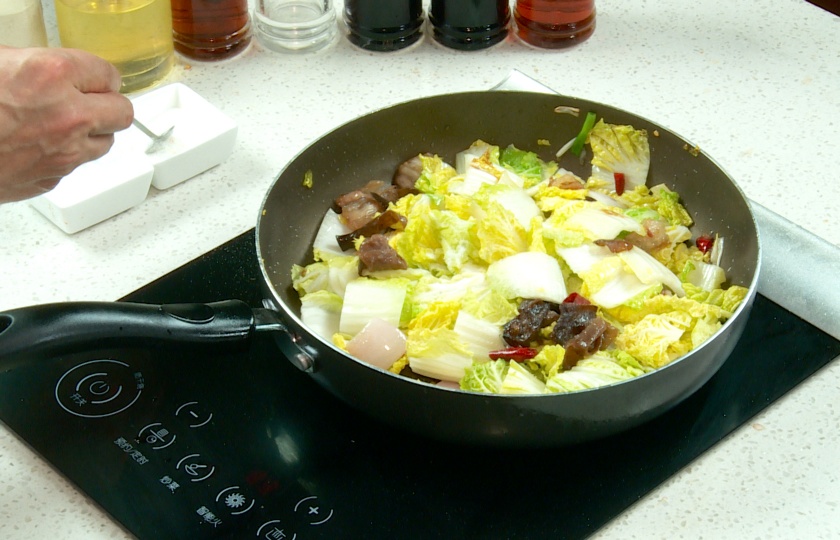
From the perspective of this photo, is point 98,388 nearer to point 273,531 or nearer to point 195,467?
point 195,467

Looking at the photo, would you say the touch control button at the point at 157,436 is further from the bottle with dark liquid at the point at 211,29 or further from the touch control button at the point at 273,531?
the bottle with dark liquid at the point at 211,29

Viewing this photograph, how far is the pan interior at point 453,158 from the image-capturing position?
1.14 meters

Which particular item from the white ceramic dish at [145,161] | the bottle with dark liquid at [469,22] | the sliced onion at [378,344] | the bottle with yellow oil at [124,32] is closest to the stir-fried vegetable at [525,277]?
the sliced onion at [378,344]

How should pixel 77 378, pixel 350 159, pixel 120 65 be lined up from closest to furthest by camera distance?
pixel 77 378
pixel 350 159
pixel 120 65

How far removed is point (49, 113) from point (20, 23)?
551 mm

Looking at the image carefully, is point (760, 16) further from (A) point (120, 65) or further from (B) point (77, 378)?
(B) point (77, 378)

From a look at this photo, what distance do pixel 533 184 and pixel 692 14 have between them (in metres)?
0.64

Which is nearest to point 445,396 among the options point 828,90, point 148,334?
point 148,334

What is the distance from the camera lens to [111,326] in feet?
2.94

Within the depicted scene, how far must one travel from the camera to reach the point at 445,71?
1582 mm

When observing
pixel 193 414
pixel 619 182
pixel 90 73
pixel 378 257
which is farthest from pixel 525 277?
pixel 90 73

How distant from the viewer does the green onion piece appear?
1.27 m

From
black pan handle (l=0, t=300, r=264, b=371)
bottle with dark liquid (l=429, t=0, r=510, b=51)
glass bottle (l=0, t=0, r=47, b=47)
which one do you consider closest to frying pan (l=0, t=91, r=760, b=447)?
black pan handle (l=0, t=300, r=264, b=371)

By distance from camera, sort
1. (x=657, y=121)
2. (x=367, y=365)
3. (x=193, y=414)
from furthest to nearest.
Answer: (x=657, y=121) → (x=193, y=414) → (x=367, y=365)
